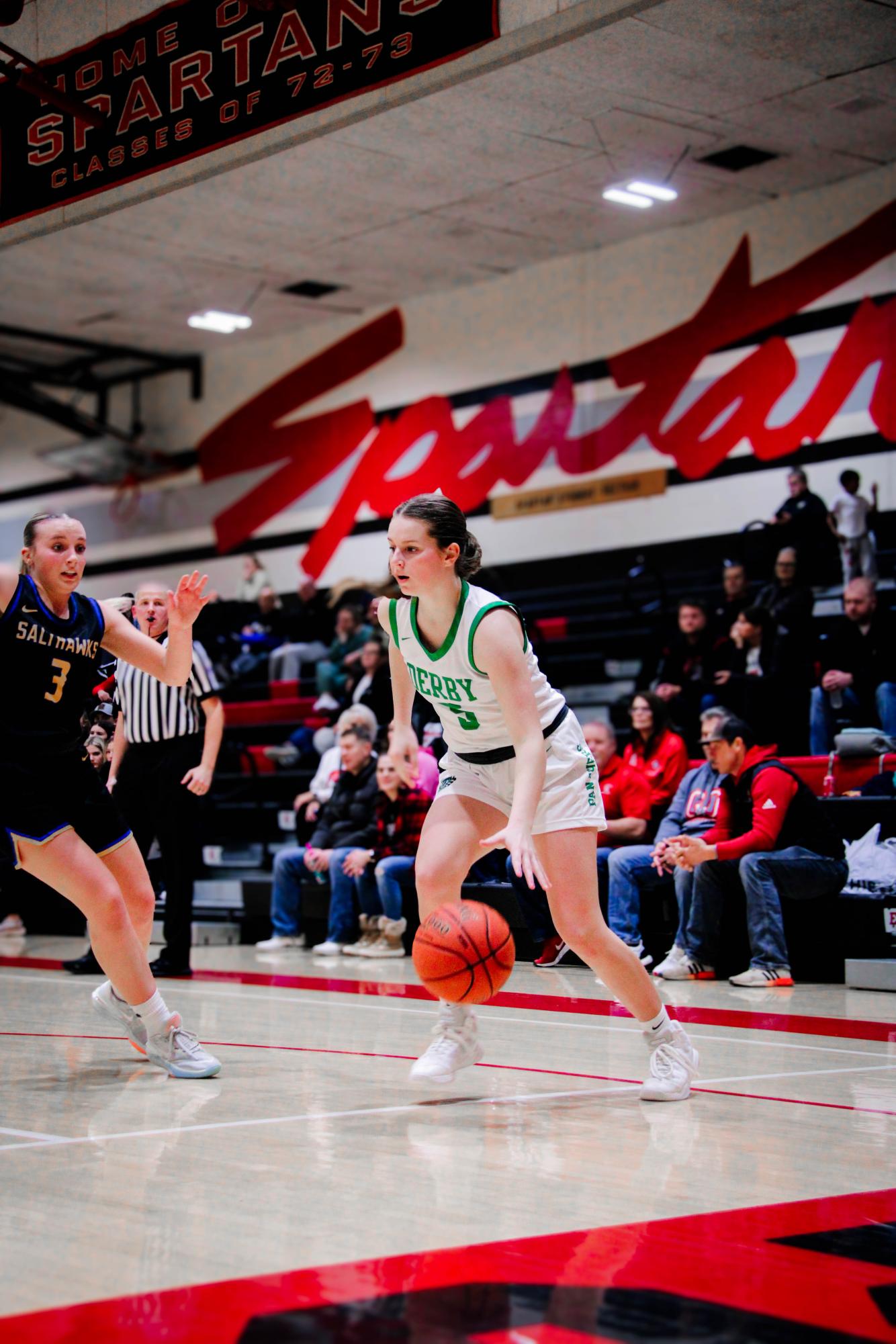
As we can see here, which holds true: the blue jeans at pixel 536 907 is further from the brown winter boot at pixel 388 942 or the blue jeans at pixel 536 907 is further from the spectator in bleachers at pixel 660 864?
the brown winter boot at pixel 388 942

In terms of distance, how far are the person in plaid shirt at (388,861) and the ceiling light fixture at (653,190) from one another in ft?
19.8

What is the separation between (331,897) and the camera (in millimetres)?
10164

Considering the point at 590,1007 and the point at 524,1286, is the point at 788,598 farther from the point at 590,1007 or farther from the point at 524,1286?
Answer: the point at 524,1286

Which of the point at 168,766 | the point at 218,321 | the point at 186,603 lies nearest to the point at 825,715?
the point at 168,766

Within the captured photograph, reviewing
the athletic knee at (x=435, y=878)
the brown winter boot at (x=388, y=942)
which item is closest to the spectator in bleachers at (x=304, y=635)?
the brown winter boot at (x=388, y=942)

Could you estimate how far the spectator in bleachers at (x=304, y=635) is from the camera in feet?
52.3

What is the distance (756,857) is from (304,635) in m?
9.18

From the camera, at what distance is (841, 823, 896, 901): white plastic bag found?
812 centimetres

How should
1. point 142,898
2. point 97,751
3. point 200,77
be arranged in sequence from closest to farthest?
point 142,898 < point 97,751 < point 200,77

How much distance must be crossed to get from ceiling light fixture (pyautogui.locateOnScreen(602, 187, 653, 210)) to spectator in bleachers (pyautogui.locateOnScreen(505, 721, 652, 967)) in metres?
5.70

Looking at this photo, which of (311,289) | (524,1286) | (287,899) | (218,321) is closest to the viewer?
(524,1286)

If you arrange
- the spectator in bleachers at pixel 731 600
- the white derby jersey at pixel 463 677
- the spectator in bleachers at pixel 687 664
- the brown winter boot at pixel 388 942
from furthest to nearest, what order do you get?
1. the spectator in bleachers at pixel 731 600
2. the spectator in bleachers at pixel 687 664
3. the brown winter boot at pixel 388 942
4. the white derby jersey at pixel 463 677

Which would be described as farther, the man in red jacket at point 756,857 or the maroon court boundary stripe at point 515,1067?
the man in red jacket at point 756,857

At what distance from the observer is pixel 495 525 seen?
53.0 ft
